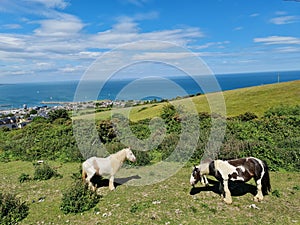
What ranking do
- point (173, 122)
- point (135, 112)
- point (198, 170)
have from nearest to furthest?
point (198, 170) → point (173, 122) → point (135, 112)

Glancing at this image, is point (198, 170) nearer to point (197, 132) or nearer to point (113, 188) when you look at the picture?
point (113, 188)

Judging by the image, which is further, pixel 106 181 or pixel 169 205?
pixel 106 181

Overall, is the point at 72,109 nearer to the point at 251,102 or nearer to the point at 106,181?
the point at 251,102

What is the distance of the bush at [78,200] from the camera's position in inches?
335

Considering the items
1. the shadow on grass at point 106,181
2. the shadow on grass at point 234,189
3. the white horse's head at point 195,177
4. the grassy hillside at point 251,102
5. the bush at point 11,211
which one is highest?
the grassy hillside at point 251,102

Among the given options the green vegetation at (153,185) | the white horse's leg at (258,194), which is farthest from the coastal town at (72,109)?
the white horse's leg at (258,194)

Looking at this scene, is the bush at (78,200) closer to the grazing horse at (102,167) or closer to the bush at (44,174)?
the grazing horse at (102,167)

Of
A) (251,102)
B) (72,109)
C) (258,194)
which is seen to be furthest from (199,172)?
(72,109)

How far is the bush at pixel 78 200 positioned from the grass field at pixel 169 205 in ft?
0.65

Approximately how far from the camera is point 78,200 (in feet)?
28.5

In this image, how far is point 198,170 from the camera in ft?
31.1

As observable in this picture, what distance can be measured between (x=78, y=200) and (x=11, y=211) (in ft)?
7.60

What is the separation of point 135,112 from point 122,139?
79.5 ft

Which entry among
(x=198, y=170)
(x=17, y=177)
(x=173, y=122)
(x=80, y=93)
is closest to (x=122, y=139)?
(x=173, y=122)
